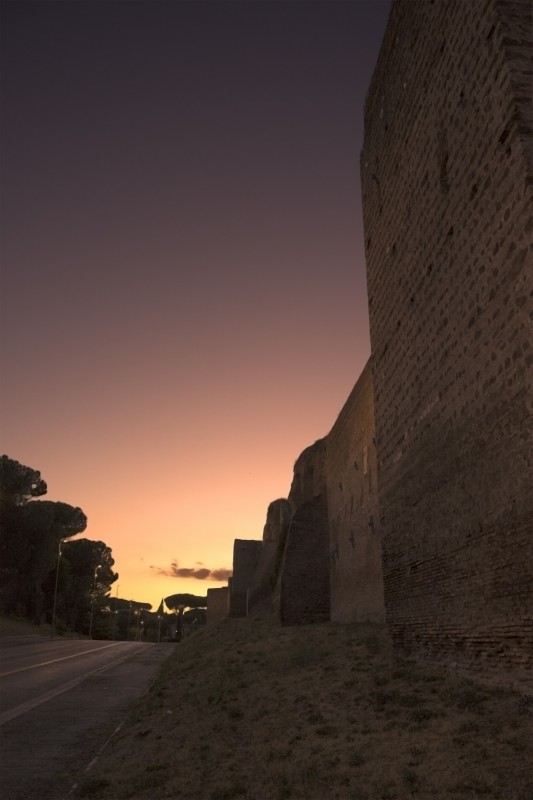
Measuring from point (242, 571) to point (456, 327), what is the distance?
131 ft

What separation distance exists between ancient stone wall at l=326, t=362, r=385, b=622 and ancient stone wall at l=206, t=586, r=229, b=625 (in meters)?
34.6

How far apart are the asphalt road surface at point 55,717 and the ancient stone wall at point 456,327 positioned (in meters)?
4.88

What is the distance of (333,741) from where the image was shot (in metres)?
6.02

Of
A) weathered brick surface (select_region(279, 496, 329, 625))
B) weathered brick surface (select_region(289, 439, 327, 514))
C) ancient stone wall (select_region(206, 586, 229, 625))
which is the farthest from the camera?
ancient stone wall (select_region(206, 586, 229, 625))

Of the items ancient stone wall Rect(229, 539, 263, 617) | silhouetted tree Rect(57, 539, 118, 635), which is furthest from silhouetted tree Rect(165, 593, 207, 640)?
ancient stone wall Rect(229, 539, 263, 617)

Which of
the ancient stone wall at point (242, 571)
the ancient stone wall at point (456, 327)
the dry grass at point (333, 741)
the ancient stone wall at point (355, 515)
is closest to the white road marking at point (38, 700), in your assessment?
the dry grass at point (333, 741)

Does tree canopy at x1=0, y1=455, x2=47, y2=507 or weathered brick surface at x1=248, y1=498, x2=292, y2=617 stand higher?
tree canopy at x1=0, y1=455, x2=47, y2=507

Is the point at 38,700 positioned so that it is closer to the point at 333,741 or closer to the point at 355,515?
the point at 333,741

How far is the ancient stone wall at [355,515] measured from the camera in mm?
17375

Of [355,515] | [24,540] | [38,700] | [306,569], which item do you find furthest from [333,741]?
[24,540]

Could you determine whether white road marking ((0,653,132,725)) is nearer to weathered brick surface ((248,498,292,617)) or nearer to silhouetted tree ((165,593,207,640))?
weathered brick surface ((248,498,292,617))

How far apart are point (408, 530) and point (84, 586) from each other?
63.4 m

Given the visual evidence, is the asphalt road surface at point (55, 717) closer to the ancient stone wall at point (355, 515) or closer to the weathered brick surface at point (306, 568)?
the weathered brick surface at point (306, 568)

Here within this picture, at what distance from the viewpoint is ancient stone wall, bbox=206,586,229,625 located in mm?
54834
